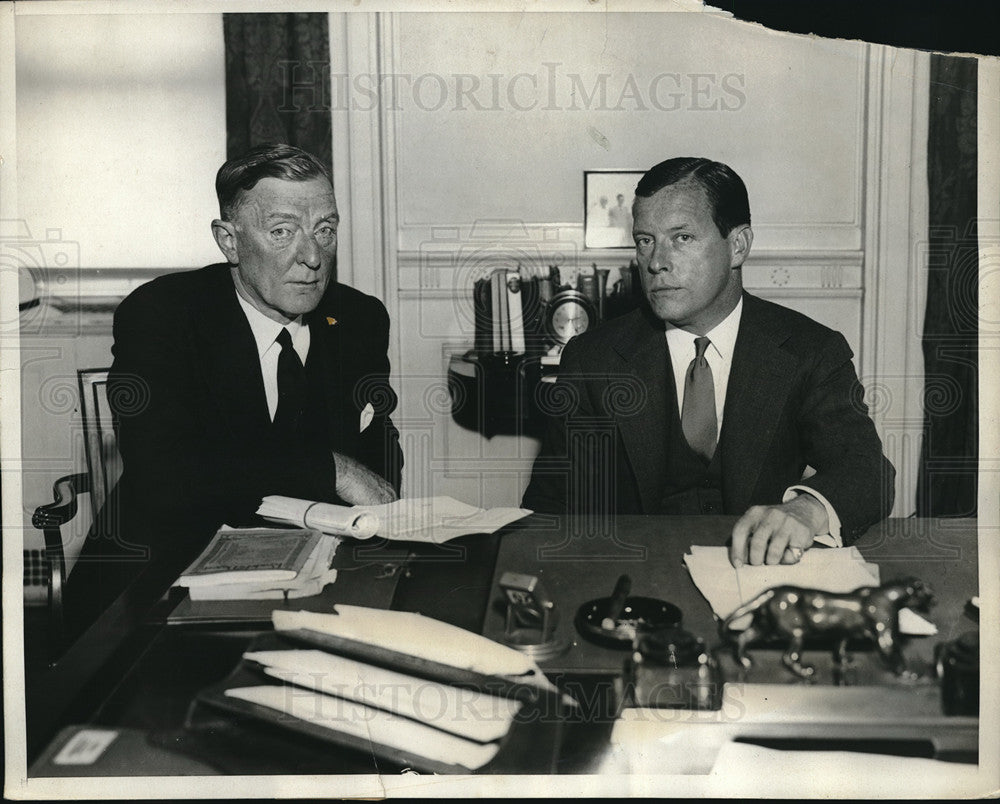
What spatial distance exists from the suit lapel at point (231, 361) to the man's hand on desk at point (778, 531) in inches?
37.5

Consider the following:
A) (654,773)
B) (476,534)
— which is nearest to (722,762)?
(654,773)

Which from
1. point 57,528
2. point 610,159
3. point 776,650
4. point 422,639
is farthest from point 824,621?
point 57,528

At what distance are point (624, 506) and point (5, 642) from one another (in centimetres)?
116

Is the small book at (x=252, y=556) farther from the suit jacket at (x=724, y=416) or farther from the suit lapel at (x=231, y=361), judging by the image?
the suit jacket at (x=724, y=416)

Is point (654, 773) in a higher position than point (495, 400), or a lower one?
lower

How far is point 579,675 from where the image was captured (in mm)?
1144

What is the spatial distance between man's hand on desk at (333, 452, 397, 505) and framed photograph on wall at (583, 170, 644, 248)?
66 centimetres

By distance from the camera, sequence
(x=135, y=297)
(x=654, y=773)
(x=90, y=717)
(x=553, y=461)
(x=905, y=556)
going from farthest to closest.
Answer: (x=553, y=461)
(x=135, y=297)
(x=905, y=556)
(x=654, y=773)
(x=90, y=717)

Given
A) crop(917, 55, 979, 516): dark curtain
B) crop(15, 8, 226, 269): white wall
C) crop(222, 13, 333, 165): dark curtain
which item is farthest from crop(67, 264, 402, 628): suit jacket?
crop(917, 55, 979, 516): dark curtain

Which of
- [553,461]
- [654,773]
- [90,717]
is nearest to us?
[90,717]

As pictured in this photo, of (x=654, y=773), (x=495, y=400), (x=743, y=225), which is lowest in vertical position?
(x=654, y=773)

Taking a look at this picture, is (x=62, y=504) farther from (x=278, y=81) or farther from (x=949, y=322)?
(x=949, y=322)

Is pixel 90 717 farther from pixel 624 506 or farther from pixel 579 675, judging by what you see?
pixel 624 506

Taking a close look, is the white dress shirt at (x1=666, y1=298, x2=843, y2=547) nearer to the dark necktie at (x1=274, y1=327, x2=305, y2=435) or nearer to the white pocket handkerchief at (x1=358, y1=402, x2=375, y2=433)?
the white pocket handkerchief at (x1=358, y1=402, x2=375, y2=433)
